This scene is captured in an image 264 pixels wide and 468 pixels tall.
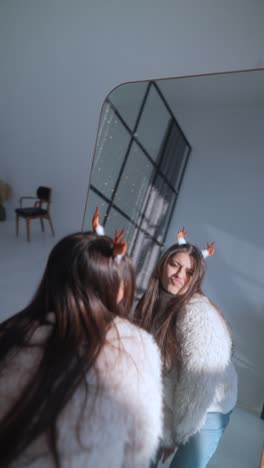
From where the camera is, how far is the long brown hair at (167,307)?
43.5 inches

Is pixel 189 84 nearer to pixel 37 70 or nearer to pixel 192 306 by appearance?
pixel 192 306

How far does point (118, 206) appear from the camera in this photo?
69.1 inches

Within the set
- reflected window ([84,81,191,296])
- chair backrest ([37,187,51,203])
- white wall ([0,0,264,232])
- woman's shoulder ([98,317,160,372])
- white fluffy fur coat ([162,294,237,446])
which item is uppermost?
white wall ([0,0,264,232])

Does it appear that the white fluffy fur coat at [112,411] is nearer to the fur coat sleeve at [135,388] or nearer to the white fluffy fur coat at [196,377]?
the fur coat sleeve at [135,388]

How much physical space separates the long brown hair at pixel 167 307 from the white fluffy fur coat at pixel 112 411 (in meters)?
0.25

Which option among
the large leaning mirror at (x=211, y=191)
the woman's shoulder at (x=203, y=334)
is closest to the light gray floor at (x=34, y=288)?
the large leaning mirror at (x=211, y=191)

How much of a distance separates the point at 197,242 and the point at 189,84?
0.75 metres

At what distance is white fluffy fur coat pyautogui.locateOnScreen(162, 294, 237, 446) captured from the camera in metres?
1.00

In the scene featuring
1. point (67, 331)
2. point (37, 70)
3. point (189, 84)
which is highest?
point (37, 70)

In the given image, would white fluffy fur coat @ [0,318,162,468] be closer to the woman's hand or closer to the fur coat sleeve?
the fur coat sleeve

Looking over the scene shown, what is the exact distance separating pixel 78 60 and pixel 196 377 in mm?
2593

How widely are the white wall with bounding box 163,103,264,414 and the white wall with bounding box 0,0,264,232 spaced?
80cm

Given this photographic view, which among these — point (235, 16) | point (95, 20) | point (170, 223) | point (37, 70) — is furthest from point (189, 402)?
point (37, 70)

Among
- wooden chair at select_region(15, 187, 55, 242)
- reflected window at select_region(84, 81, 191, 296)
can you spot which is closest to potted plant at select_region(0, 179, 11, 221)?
wooden chair at select_region(15, 187, 55, 242)
